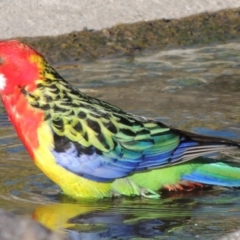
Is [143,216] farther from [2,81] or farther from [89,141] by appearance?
[2,81]

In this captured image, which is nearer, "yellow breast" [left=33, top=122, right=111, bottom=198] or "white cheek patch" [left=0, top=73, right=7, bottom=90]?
"yellow breast" [left=33, top=122, right=111, bottom=198]

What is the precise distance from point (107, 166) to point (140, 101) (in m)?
1.83

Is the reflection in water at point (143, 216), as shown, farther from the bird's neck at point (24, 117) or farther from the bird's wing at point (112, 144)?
the bird's neck at point (24, 117)

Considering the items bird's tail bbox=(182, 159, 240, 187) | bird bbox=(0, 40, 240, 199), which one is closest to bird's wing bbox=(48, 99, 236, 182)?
bird bbox=(0, 40, 240, 199)

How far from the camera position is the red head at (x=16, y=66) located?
5195 mm

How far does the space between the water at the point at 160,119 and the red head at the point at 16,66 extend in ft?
2.01

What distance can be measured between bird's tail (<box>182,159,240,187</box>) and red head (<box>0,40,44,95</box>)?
3.35 feet

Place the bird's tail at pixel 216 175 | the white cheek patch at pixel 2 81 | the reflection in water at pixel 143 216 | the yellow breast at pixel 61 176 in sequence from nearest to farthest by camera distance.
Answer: the reflection in water at pixel 143 216 < the yellow breast at pixel 61 176 < the white cheek patch at pixel 2 81 < the bird's tail at pixel 216 175

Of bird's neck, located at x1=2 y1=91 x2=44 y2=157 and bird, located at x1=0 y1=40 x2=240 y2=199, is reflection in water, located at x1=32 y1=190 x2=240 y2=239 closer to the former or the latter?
bird, located at x1=0 y1=40 x2=240 y2=199

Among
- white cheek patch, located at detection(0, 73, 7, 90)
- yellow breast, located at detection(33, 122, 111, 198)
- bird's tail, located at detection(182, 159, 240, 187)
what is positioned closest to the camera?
yellow breast, located at detection(33, 122, 111, 198)

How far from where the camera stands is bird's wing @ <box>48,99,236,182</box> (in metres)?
5.18

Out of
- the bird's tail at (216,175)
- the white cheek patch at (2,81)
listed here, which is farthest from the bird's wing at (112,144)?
the white cheek patch at (2,81)

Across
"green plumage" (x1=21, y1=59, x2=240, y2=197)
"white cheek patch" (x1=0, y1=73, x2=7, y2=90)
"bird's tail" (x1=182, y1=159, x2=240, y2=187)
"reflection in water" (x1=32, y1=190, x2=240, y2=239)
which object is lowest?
"reflection in water" (x1=32, y1=190, x2=240, y2=239)

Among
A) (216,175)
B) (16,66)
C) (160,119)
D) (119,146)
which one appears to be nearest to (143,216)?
(119,146)
